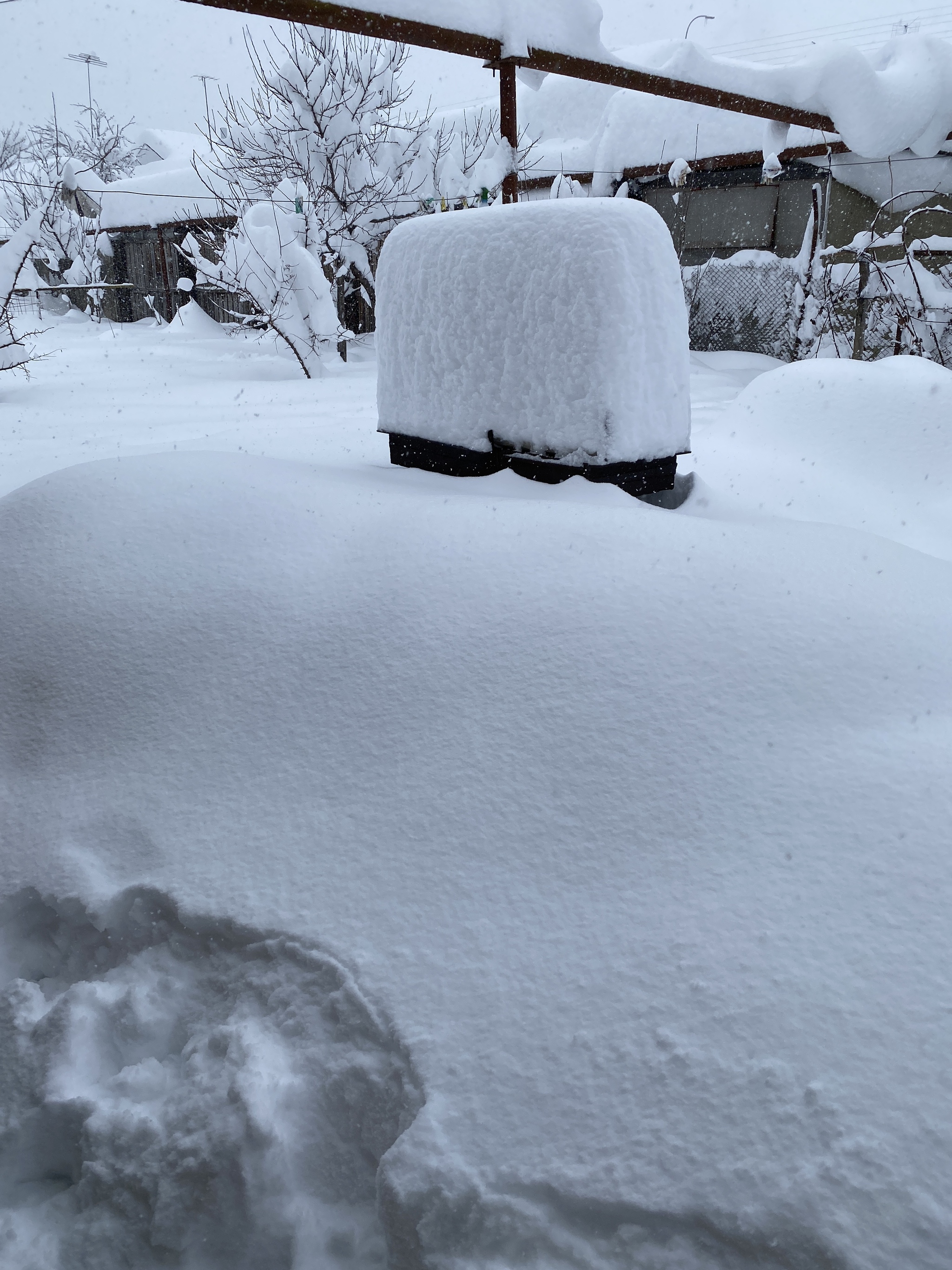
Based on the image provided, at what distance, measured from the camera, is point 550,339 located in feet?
9.20

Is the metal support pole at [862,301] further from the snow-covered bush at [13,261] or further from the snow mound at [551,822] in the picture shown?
the snow-covered bush at [13,261]

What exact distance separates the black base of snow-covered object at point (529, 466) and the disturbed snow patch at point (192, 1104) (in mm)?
2023

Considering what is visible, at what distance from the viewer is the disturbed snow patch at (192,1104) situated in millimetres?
973

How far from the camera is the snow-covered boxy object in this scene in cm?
270

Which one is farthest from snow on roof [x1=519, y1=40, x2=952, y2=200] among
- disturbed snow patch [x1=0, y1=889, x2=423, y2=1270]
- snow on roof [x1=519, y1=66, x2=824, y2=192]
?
disturbed snow patch [x1=0, y1=889, x2=423, y2=1270]

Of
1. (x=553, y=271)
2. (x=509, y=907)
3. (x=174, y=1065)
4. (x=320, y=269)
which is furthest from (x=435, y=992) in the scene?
(x=320, y=269)

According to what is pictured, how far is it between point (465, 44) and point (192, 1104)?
583cm

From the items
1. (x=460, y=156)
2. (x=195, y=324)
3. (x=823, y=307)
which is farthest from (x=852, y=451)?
(x=195, y=324)

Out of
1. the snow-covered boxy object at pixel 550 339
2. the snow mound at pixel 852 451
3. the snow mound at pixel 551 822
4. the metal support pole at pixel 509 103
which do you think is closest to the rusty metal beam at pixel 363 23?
the metal support pole at pixel 509 103

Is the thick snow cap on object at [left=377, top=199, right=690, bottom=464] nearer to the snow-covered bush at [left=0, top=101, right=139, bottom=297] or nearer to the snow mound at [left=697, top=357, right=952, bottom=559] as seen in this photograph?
the snow mound at [left=697, top=357, right=952, bottom=559]

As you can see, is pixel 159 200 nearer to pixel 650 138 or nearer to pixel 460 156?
pixel 460 156

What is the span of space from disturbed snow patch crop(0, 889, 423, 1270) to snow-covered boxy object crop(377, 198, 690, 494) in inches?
80.6

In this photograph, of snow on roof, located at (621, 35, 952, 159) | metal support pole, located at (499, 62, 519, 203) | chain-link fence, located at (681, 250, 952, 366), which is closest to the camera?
Result: metal support pole, located at (499, 62, 519, 203)

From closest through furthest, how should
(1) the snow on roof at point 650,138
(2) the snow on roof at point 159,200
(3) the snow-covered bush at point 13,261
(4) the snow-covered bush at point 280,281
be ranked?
(3) the snow-covered bush at point 13,261 → (4) the snow-covered bush at point 280,281 → (1) the snow on roof at point 650,138 → (2) the snow on roof at point 159,200
